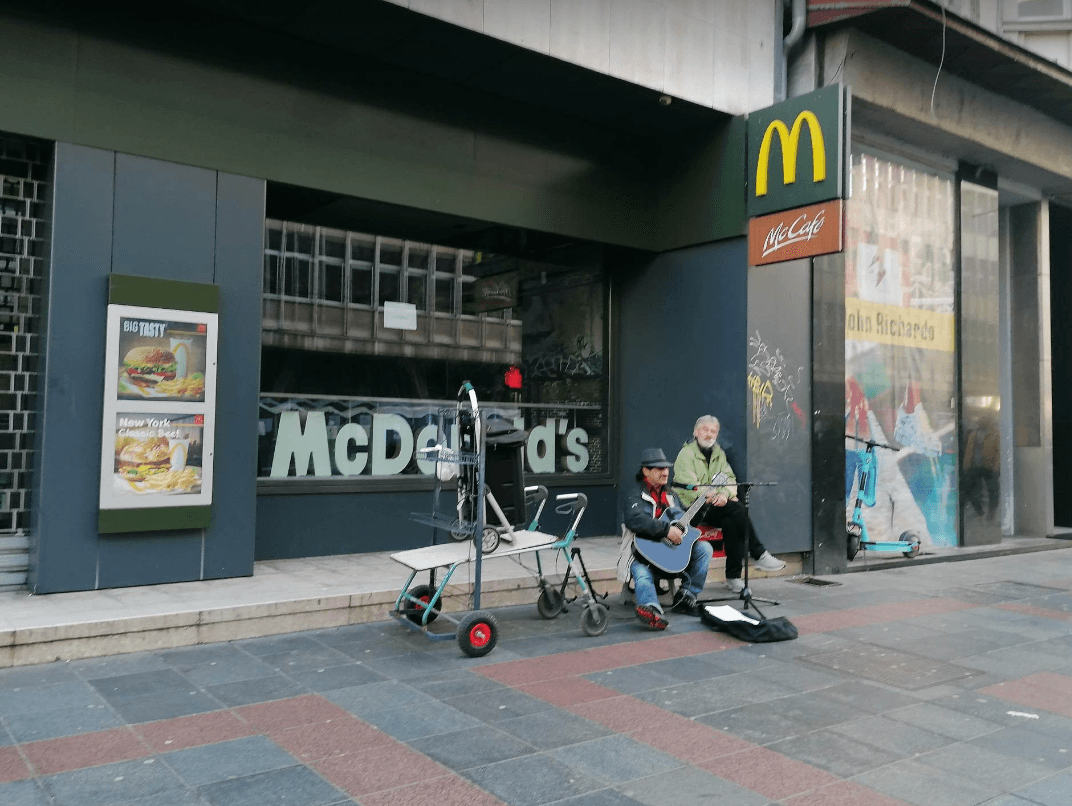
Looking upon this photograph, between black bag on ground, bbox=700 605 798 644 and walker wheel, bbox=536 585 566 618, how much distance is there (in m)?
1.26

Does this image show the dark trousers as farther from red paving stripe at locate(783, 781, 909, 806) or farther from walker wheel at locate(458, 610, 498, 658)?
red paving stripe at locate(783, 781, 909, 806)

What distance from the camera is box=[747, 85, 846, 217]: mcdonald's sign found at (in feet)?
28.9

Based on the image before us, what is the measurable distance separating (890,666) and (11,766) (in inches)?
211

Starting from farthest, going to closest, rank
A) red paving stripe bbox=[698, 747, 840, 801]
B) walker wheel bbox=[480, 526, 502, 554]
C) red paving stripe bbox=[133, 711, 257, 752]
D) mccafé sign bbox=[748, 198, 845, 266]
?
mccafé sign bbox=[748, 198, 845, 266], walker wheel bbox=[480, 526, 502, 554], red paving stripe bbox=[133, 711, 257, 752], red paving stripe bbox=[698, 747, 840, 801]

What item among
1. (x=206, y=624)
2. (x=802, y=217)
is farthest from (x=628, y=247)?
(x=206, y=624)

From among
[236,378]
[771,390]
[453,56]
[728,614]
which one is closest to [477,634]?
[728,614]

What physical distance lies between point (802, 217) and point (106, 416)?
6.67 metres

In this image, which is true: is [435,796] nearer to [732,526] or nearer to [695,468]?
[732,526]

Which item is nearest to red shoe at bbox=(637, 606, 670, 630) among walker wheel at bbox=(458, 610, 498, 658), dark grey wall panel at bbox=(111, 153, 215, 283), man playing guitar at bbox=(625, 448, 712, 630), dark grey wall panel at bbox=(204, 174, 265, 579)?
man playing guitar at bbox=(625, 448, 712, 630)

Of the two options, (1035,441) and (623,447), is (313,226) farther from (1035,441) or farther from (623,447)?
(1035,441)

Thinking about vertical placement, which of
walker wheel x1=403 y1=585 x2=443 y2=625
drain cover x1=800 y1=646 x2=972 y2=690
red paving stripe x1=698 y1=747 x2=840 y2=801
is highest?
walker wheel x1=403 y1=585 x2=443 y2=625

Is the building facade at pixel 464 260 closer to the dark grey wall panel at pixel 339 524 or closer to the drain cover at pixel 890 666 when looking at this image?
the dark grey wall panel at pixel 339 524

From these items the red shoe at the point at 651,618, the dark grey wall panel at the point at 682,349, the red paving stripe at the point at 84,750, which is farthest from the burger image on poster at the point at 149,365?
the dark grey wall panel at the point at 682,349

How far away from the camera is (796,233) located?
9.13m
